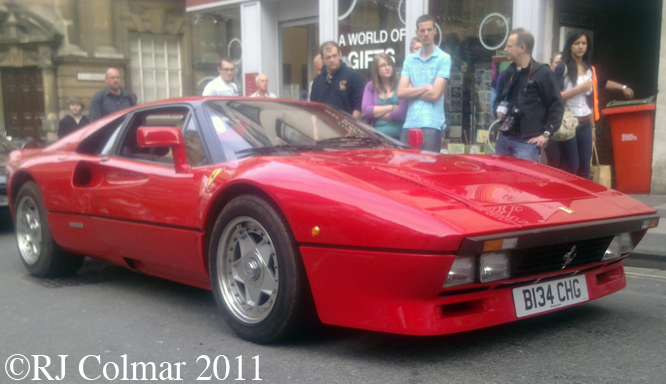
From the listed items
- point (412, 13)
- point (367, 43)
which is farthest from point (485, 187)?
point (367, 43)

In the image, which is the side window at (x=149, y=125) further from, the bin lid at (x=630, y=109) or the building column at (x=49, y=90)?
the building column at (x=49, y=90)

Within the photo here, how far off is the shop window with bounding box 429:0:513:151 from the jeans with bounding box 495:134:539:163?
10.2ft

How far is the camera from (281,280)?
118 inches

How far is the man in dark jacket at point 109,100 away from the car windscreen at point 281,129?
195 inches

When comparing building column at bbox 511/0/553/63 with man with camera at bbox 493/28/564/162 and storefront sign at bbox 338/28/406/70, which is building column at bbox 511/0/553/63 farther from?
man with camera at bbox 493/28/564/162

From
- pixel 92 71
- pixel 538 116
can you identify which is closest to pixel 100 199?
pixel 538 116

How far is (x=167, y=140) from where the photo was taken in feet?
11.9

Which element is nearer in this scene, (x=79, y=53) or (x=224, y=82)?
(x=224, y=82)

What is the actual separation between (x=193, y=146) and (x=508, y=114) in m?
2.93

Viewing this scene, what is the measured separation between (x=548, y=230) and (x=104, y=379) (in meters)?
1.92

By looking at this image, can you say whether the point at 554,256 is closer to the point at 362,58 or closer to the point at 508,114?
the point at 508,114

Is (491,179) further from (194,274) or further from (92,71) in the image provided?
(92,71)

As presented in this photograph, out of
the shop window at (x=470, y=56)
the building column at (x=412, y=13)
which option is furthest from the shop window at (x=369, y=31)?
the shop window at (x=470, y=56)

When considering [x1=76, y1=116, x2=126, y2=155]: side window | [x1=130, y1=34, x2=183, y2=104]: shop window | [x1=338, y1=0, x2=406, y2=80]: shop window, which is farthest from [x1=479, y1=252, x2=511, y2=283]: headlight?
[x1=130, y1=34, x2=183, y2=104]: shop window
